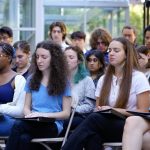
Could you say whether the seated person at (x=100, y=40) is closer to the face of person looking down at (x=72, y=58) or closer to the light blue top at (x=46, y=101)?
the face of person looking down at (x=72, y=58)

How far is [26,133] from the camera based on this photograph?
5.84 meters

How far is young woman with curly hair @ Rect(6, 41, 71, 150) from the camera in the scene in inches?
233

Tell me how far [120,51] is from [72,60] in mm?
987

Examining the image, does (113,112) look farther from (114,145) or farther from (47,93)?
(47,93)

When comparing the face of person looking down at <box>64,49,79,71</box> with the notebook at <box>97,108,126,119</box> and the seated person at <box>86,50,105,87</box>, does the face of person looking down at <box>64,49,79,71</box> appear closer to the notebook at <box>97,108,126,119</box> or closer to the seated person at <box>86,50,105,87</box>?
the seated person at <box>86,50,105,87</box>

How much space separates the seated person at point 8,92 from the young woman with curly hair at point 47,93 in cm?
16

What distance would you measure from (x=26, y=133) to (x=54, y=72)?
0.77 m

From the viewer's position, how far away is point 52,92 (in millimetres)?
6105

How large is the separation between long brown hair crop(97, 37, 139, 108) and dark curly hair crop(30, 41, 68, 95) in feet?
1.44

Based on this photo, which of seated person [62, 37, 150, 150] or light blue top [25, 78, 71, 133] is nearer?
seated person [62, 37, 150, 150]

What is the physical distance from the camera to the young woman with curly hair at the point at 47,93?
19.4 feet

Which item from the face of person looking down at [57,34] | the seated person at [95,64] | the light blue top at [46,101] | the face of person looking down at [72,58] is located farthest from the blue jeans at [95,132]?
the face of person looking down at [57,34]

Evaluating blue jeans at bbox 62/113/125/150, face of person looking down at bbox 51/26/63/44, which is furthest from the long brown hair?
face of person looking down at bbox 51/26/63/44

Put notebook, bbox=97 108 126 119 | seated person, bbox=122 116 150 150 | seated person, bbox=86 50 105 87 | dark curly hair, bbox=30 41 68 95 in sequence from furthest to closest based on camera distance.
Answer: seated person, bbox=86 50 105 87 < dark curly hair, bbox=30 41 68 95 < notebook, bbox=97 108 126 119 < seated person, bbox=122 116 150 150
